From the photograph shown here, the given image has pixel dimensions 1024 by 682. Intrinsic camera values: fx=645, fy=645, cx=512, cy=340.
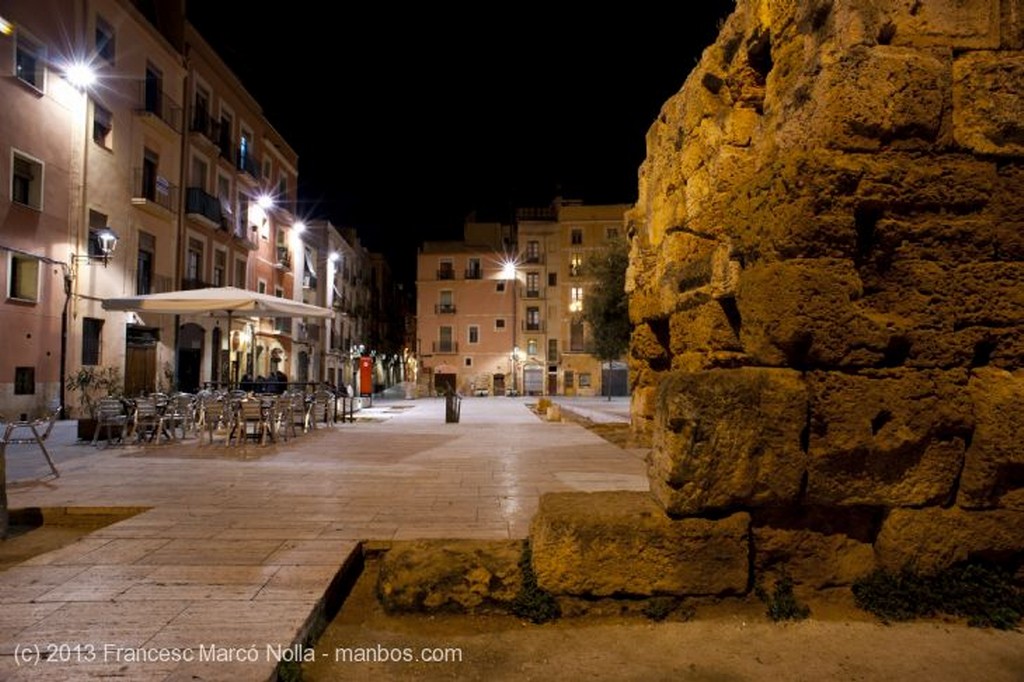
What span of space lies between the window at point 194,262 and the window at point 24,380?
26.8 feet

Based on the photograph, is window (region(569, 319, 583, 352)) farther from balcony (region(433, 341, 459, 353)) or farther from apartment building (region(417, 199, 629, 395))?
balcony (region(433, 341, 459, 353))

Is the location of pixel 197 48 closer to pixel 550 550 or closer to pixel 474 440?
pixel 474 440

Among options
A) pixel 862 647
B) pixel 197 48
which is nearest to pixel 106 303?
pixel 862 647

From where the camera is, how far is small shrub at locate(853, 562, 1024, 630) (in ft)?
11.7

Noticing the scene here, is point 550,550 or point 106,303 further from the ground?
point 106,303

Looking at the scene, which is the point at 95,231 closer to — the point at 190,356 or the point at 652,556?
the point at 190,356

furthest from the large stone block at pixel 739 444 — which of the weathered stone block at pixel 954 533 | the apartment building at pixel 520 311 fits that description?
the apartment building at pixel 520 311

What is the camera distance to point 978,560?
12.0ft

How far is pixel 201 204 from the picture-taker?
77.6 ft

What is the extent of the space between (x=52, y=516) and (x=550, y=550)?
4.39 metres

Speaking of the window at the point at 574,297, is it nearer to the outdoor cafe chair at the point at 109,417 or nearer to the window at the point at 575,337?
the window at the point at 575,337

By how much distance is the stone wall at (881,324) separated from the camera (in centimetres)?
348

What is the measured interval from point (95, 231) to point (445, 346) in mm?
35063

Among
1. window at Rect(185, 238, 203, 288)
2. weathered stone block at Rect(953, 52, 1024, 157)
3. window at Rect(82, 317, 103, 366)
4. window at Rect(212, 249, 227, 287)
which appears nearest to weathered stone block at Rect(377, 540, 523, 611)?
weathered stone block at Rect(953, 52, 1024, 157)
